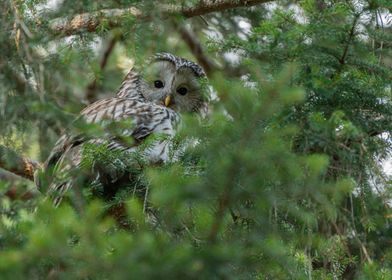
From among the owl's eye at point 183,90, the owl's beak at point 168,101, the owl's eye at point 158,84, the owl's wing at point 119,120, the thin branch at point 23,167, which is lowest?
the thin branch at point 23,167

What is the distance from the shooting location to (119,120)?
5363mm

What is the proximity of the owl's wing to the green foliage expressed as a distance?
0.27m

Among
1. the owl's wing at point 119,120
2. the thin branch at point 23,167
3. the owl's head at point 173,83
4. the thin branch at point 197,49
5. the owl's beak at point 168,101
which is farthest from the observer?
the thin branch at point 197,49

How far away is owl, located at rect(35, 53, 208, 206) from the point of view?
14.7 ft

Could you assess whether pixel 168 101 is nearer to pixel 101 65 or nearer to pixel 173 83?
pixel 173 83

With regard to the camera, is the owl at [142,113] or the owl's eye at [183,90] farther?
the owl's eye at [183,90]

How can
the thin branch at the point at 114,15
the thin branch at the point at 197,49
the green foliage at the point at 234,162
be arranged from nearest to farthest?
the green foliage at the point at 234,162 < the thin branch at the point at 114,15 < the thin branch at the point at 197,49

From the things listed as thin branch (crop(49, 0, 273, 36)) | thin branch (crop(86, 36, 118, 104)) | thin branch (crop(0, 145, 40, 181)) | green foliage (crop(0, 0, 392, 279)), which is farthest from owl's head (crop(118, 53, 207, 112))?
thin branch (crop(0, 145, 40, 181))

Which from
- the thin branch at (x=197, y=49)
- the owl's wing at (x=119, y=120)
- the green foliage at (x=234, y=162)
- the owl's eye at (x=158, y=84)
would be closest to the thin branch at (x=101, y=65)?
the green foliage at (x=234, y=162)

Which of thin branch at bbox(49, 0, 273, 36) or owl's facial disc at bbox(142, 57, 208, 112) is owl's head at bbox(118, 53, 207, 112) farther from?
thin branch at bbox(49, 0, 273, 36)

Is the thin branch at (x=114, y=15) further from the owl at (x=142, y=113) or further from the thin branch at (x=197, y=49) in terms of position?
the thin branch at (x=197, y=49)

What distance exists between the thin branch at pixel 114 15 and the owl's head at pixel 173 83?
18.7 inches

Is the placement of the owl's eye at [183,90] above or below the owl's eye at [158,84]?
above

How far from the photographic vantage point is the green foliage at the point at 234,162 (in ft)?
8.50
